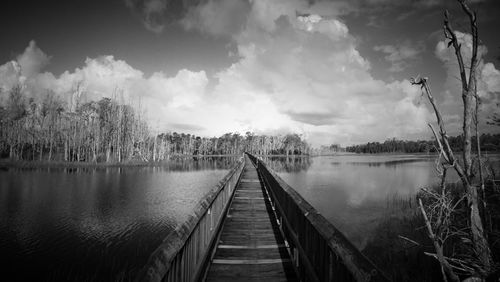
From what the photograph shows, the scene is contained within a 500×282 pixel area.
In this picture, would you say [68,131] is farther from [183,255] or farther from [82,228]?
[183,255]

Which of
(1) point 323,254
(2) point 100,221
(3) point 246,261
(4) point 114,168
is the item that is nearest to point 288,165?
(4) point 114,168

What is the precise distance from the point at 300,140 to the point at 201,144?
255ft

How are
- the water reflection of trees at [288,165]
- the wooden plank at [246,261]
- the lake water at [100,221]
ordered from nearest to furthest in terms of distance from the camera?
the wooden plank at [246,261] → the lake water at [100,221] → the water reflection of trees at [288,165]

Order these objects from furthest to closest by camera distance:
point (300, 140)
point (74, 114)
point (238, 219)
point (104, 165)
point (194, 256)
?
point (300, 140) → point (74, 114) → point (104, 165) → point (238, 219) → point (194, 256)

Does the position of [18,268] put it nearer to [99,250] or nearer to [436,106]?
[99,250]

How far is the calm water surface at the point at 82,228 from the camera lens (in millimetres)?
9977

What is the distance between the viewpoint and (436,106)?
502 cm

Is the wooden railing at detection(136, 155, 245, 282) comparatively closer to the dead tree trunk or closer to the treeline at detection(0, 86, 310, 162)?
the dead tree trunk

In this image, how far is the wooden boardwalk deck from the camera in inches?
182

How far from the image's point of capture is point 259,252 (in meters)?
5.68

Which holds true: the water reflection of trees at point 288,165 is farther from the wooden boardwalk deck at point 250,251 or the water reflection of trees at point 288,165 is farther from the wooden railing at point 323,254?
the wooden railing at point 323,254

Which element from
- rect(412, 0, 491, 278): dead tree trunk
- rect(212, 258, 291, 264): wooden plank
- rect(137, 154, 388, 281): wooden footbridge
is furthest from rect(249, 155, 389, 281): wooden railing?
rect(412, 0, 491, 278): dead tree trunk

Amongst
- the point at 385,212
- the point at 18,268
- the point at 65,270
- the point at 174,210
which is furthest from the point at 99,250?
the point at 385,212

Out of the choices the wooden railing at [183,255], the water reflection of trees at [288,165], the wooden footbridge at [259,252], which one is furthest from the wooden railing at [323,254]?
the water reflection of trees at [288,165]
